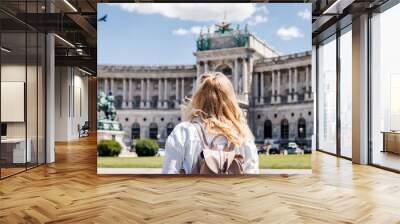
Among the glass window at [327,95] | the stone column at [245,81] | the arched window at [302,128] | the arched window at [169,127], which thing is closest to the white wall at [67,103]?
the glass window at [327,95]

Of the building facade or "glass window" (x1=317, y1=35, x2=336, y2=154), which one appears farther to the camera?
"glass window" (x1=317, y1=35, x2=336, y2=154)

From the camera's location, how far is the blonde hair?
635 centimetres

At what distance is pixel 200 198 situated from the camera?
5121 mm

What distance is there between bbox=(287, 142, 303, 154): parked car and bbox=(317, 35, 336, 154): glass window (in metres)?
4.21

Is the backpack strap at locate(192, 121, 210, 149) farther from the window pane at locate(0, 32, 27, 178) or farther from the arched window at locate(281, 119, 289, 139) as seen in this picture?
the window pane at locate(0, 32, 27, 178)

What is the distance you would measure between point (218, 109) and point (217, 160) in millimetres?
776

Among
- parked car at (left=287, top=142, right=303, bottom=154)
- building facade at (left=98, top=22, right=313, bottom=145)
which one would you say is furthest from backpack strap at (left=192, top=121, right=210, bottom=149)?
parked car at (left=287, top=142, right=303, bottom=154)

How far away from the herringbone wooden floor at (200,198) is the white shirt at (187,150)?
0.64 feet

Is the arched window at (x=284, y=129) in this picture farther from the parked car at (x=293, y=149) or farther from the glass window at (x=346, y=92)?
the glass window at (x=346, y=92)

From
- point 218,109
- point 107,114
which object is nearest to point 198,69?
point 218,109

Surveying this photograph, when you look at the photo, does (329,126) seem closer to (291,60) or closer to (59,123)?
(291,60)

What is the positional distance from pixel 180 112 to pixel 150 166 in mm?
948

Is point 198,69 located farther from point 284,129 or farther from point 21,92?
point 21,92

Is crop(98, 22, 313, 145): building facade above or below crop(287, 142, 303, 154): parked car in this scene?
above
